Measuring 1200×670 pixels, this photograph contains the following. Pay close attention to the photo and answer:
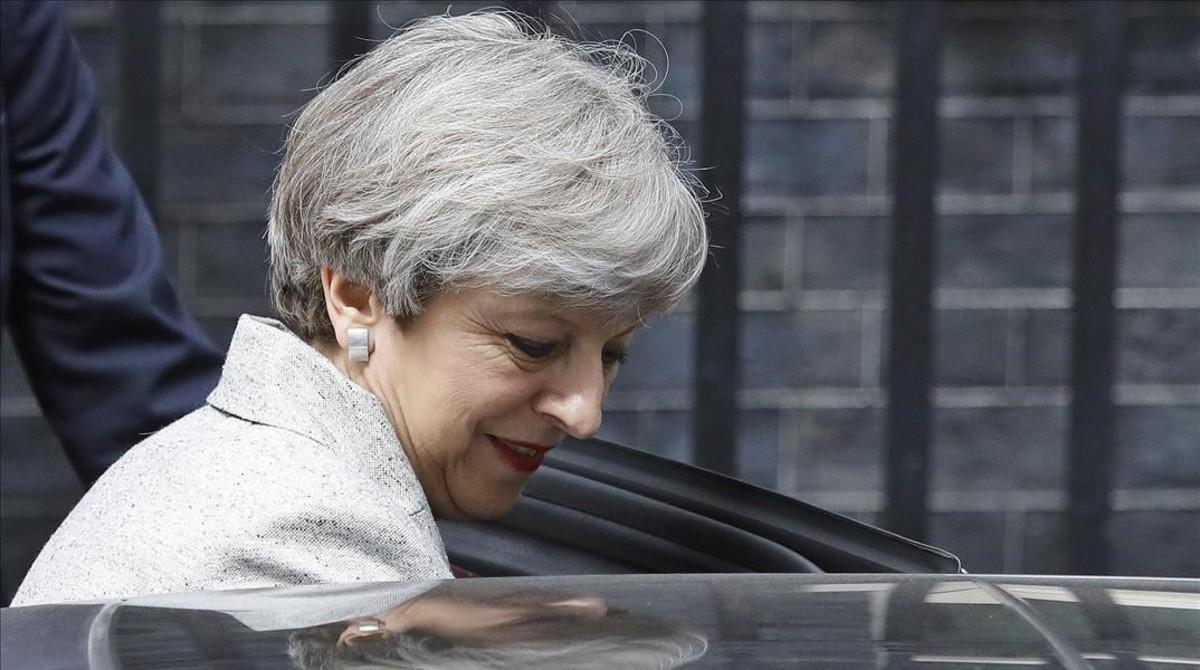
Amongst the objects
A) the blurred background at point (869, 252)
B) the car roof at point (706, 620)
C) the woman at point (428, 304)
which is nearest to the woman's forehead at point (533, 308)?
the woman at point (428, 304)

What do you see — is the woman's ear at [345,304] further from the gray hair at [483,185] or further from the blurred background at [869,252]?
the blurred background at [869,252]

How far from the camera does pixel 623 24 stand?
3033 mm

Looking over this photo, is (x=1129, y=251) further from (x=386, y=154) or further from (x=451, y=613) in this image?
(x=451, y=613)

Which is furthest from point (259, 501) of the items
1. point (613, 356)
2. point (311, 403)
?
point (613, 356)

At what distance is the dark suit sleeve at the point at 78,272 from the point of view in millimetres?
1920

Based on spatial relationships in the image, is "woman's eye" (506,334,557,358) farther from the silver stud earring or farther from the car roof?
the car roof

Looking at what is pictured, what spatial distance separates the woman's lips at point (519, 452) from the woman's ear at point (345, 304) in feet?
0.48

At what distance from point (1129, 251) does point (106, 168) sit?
1.95 meters

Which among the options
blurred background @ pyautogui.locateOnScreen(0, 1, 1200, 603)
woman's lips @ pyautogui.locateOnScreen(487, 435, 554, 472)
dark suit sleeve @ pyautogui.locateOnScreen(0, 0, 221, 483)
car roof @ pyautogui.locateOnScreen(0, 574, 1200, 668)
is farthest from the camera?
blurred background @ pyautogui.locateOnScreen(0, 1, 1200, 603)

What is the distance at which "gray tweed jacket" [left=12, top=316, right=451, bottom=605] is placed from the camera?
3.99 feet

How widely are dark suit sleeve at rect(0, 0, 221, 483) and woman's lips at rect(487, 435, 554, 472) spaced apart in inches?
25.7

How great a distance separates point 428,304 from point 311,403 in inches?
4.9

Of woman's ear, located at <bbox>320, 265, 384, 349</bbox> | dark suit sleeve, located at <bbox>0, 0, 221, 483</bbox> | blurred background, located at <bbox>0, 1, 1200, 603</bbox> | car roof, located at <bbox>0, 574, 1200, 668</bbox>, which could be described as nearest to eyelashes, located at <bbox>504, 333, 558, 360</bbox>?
woman's ear, located at <bbox>320, 265, 384, 349</bbox>

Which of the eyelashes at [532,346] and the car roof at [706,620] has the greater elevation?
the eyelashes at [532,346]
